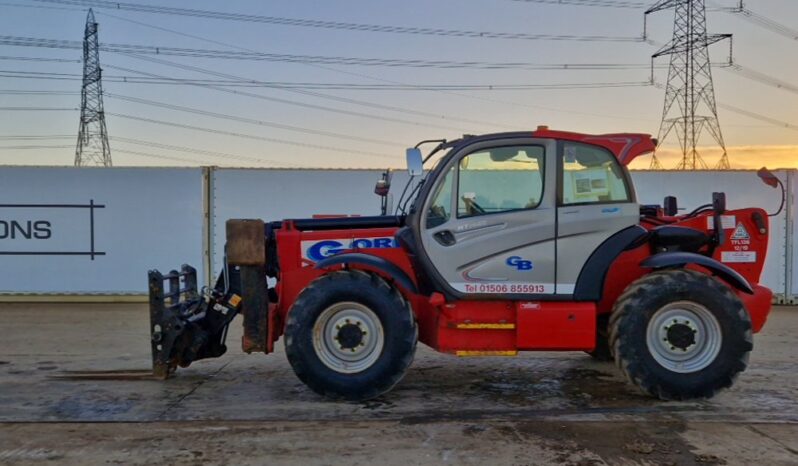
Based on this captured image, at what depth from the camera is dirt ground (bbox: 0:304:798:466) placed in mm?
4355

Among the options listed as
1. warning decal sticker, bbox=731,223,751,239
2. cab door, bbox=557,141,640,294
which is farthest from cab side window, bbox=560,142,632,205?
warning decal sticker, bbox=731,223,751,239

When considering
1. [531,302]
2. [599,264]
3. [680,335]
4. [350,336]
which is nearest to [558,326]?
[531,302]

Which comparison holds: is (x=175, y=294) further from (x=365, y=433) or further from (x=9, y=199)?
(x=9, y=199)

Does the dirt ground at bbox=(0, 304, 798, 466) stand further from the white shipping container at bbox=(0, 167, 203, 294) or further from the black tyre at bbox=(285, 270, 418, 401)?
the white shipping container at bbox=(0, 167, 203, 294)

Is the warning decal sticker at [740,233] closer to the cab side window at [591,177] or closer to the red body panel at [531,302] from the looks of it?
the red body panel at [531,302]

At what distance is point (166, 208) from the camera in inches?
473

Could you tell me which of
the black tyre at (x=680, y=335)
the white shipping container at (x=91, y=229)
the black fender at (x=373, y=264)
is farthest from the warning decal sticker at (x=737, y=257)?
the white shipping container at (x=91, y=229)

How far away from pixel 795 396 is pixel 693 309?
137 centimetres

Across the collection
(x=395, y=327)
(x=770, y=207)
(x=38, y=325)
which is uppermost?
(x=770, y=207)

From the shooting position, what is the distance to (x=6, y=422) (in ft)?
16.6

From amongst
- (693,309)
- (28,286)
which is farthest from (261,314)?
(28,286)

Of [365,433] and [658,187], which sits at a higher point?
[658,187]

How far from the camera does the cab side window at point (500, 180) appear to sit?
5613mm

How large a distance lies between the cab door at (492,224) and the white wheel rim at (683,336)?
3.00 feet
